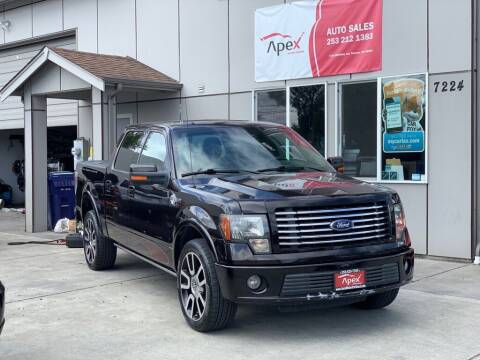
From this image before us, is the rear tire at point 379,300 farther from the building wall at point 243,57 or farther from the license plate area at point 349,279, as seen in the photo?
the building wall at point 243,57

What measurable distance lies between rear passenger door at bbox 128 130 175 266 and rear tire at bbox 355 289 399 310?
6.68 ft

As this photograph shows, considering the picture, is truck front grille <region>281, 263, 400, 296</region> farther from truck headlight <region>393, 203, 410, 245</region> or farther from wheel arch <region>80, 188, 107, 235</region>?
wheel arch <region>80, 188, 107, 235</region>

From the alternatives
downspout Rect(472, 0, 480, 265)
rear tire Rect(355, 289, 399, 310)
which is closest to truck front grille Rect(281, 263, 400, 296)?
rear tire Rect(355, 289, 399, 310)

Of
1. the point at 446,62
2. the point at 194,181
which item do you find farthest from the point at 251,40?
the point at 194,181

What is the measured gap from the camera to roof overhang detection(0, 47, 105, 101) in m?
11.1

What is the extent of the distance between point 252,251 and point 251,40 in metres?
7.32

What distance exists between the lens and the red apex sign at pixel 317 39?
986 centimetres

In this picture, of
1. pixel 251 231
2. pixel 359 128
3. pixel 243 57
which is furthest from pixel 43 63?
pixel 251 231

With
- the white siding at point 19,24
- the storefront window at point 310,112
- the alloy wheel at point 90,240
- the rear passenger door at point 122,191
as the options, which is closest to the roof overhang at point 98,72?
the storefront window at point 310,112

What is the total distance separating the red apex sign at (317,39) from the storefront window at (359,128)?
1.23ft

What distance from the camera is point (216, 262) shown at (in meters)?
5.26

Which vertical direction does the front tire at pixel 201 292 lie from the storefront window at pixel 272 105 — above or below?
below

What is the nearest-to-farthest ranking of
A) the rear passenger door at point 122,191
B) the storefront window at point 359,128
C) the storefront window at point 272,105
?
1. the rear passenger door at point 122,191
2. the storefront window at point 359,128
3. the storefront window at point 272,105

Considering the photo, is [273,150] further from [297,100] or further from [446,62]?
[297,100]
